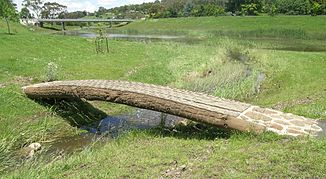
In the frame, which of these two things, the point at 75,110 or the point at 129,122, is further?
the point at 75,110

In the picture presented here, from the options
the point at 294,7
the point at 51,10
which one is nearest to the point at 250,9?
the point at 294,7

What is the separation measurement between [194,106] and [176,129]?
4.28 ft

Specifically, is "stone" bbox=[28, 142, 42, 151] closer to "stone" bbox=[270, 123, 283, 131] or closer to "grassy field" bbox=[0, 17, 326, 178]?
"grassy field" bbox=[0, 17, 326, 178]

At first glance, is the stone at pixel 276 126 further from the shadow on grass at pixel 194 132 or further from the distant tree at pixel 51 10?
the distant tree at pixel 51 10

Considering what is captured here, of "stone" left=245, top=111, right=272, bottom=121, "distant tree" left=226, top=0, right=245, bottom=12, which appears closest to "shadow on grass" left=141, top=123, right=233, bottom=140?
"stone" left=245, top=111, right=272, bottom=121

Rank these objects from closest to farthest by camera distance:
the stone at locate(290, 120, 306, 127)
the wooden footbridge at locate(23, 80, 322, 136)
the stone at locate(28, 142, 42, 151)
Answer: the wooden footbridge at locate(23, 80, 322, 136)
the stone at locate(290, 120, 306, 127)
the stone at locate(28, 142, 42, 151)

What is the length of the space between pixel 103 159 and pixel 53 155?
238cm

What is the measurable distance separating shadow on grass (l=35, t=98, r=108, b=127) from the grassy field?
37 cm

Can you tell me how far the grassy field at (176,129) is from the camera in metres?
7.83

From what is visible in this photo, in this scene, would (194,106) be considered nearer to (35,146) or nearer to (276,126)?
(276,126)

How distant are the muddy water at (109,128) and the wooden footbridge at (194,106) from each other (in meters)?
1.15

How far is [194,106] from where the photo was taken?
1068 centimetres

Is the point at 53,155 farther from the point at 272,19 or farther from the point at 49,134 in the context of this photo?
the point at 272,19

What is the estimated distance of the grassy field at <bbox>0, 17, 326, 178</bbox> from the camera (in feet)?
25.7
